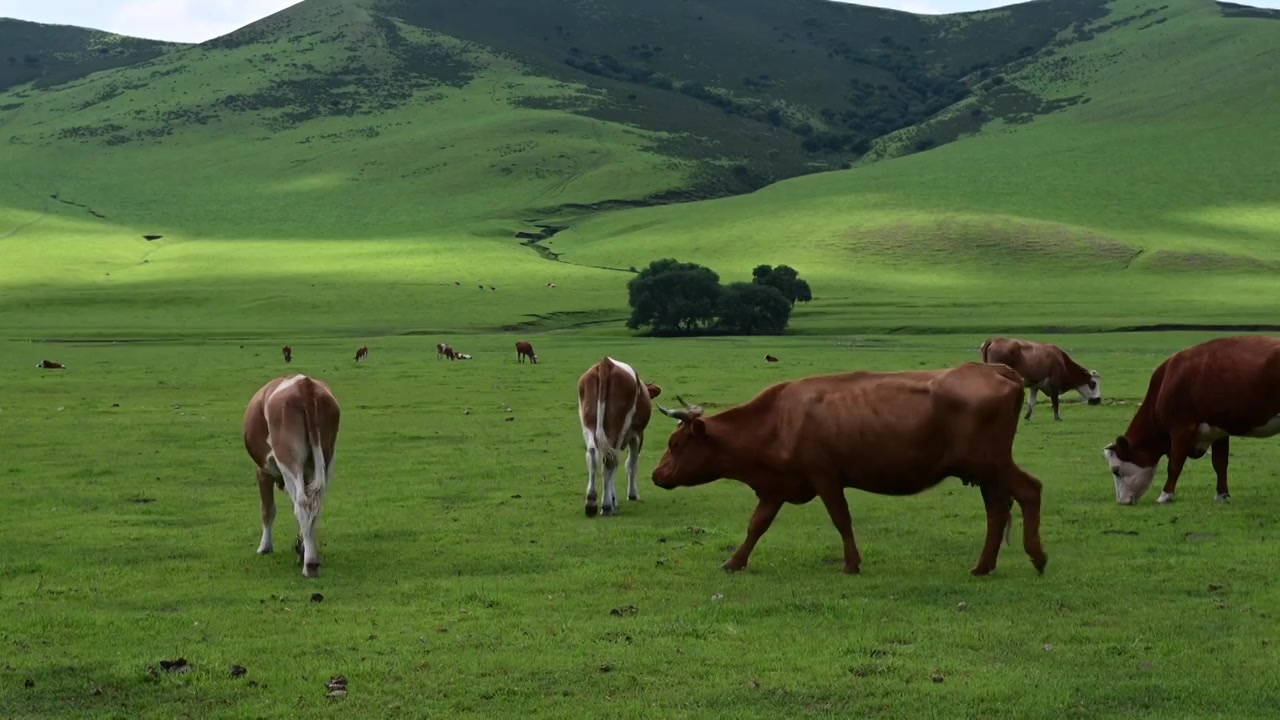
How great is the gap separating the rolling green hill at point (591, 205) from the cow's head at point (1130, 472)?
5191 centimetres

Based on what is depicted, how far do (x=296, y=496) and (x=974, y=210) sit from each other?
369 ft

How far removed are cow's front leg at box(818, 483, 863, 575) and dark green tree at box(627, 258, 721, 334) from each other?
59.6m

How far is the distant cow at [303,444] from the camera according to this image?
12.8m

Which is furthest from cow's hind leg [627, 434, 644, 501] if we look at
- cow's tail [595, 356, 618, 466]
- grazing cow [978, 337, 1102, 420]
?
grazing cow [978, 337, 1102, 420]

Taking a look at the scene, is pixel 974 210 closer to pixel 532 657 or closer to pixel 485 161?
pixel 485 161

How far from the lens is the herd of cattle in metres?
12.0

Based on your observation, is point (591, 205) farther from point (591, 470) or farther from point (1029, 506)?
→ point (1029, 506)

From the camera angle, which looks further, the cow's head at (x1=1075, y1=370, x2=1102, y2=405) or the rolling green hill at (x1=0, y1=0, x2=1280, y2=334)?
the rolling green hill at (x1=0, y1=0, x2=1280, y2=334)

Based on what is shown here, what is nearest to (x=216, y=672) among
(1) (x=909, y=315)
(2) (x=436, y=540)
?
(2) (x=436, y=540)

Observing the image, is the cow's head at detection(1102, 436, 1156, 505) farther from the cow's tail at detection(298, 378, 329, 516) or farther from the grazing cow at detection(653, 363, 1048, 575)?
the cow's tail at detection(298, 378, 329, 516)

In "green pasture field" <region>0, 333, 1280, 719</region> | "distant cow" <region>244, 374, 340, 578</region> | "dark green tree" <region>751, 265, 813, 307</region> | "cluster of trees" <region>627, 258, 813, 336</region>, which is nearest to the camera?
"green pasture field" <region>0, 333, 1280, 719</region>

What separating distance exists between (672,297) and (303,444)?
59.6 metres

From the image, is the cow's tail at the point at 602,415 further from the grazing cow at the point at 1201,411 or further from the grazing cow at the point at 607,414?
the grazing cow at the point at 1201,411

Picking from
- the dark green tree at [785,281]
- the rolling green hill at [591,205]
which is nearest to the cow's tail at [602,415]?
the rolling green hill at [591,205]
